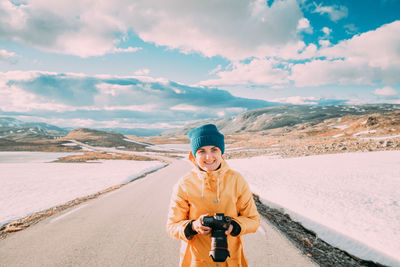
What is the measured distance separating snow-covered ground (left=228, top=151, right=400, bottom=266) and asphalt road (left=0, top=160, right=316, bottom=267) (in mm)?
1672

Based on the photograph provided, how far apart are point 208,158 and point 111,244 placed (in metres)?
3.77

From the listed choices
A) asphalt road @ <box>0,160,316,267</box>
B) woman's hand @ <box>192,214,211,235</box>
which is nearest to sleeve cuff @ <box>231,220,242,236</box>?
woman's hand @ <box>192,214,211,235</box>

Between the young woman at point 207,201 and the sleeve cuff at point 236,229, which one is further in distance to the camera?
the young woman at point 207,201

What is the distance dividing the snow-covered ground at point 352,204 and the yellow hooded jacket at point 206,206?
12.7ft

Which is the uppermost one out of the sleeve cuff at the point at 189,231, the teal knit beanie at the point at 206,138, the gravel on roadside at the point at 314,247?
the teal knit beanie at the point at 206,138

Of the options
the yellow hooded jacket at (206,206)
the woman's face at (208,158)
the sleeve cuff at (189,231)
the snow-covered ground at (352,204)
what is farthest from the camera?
the snow-covered ground at (352,204)

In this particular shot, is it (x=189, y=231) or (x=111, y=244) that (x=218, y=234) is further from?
(x=111, y=244)

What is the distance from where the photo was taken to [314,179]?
11.9 m

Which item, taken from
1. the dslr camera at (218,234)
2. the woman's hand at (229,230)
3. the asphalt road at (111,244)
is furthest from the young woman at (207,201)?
the asphalt road at (111,244)

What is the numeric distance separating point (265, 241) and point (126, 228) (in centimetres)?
379

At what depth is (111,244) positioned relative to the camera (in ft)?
15.1

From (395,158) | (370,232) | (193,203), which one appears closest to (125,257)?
(193,203)

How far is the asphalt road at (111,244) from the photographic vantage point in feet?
13.0

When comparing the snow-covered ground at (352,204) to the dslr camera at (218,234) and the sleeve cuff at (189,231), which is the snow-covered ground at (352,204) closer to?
the dslr camera at (218,234)
